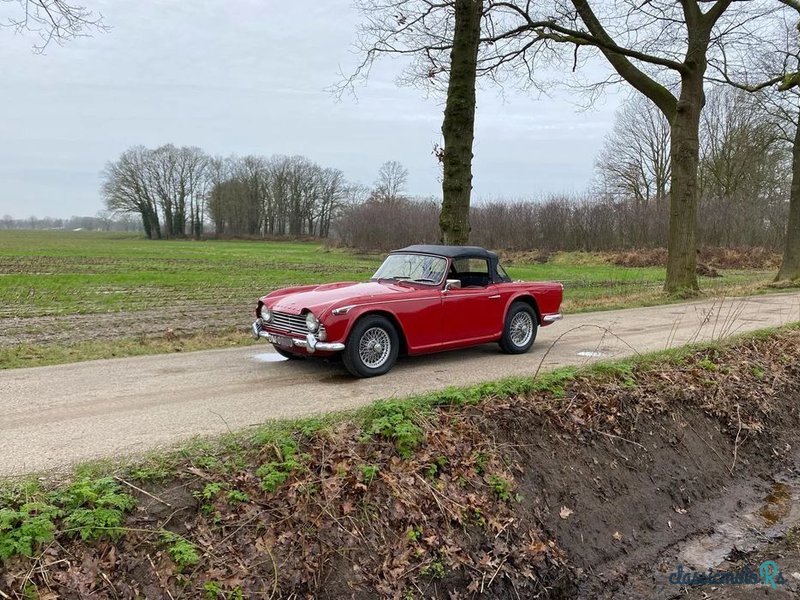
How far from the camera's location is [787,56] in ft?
62.8

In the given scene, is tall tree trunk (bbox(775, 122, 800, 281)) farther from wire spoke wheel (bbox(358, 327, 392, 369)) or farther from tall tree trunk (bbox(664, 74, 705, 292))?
wire spoke wheel (bbox(358, 327, 392, 369))

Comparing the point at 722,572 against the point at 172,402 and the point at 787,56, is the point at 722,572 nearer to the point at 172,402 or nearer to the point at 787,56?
the point at 172,402

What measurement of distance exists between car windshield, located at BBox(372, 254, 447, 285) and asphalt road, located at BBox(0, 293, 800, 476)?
116 centimetres

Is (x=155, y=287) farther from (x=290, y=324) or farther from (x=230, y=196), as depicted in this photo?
(x=230, y=196)

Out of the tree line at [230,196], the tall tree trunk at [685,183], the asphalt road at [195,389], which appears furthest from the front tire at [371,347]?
the tree line at [230,196]

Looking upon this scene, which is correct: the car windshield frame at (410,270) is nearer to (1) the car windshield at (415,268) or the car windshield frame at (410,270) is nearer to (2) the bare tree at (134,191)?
(1) the car windshield at (415,268)

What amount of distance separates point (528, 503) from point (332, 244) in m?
60.3

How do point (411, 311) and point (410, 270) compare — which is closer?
point (411, 311)

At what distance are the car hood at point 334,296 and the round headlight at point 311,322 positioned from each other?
0.06 meters

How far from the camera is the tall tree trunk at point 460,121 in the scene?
10523 mm

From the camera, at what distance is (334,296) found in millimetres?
7004

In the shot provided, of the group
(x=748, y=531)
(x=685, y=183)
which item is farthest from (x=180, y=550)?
(x=685, y=183)

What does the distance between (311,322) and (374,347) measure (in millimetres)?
874

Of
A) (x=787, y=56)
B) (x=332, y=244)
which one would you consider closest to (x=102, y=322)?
(x=787, y=56)
